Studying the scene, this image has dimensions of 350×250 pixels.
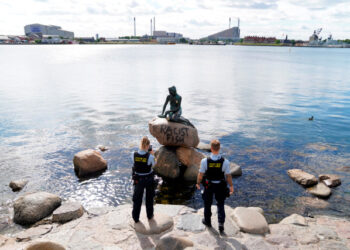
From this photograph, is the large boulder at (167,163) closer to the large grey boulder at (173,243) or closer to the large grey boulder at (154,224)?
the large grey boulder at (154,224)

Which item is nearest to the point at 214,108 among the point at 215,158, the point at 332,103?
the point at 332,103

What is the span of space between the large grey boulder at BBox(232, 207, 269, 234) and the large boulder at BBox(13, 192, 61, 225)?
21.5 feet

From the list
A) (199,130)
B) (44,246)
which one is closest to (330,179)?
(199,130)

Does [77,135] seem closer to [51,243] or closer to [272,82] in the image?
[51,243]

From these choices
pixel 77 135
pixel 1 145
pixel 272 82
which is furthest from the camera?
pixel 272 82

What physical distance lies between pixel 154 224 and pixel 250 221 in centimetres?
293

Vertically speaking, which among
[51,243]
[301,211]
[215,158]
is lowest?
[301,211]

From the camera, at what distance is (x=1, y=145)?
17719mm

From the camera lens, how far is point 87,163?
13.9 m

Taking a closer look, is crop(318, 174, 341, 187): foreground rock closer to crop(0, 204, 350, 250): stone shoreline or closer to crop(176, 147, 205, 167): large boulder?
crop(0, 204, 350, 250): stone shoreline

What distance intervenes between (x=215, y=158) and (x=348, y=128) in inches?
801

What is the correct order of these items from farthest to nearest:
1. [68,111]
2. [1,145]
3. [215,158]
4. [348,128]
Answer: [68,111]
[348,128]
[1,145]
[215,158]

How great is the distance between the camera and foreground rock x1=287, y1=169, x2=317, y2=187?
511 inches

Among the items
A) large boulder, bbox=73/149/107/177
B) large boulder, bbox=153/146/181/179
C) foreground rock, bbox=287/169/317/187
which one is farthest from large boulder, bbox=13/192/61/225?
foreground rock, bbox=287/169/317/187
